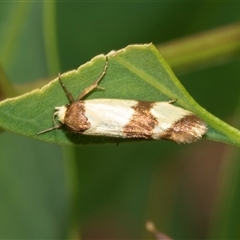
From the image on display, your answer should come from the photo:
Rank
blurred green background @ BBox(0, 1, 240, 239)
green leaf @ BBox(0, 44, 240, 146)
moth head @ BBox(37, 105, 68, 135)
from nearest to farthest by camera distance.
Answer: green leaf @ BBox(0, 44, 240, 146) < moth head @ BBox(37, 105, 68, 135) < blurred green background @ BBox(0, 1, 240, 239)

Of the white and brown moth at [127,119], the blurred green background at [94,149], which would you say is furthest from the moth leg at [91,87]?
the blurred green background at [94,149]

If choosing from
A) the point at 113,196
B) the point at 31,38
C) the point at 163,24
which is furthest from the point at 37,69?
the point at 113,196

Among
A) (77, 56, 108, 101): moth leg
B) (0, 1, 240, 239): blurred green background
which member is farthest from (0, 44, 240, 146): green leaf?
(0, 1, 240, 239): blurred green background

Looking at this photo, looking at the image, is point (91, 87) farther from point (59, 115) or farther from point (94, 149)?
point (94, 149)

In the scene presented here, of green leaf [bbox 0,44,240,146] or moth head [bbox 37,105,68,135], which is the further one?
moth head [bbox 37,105,68,135]

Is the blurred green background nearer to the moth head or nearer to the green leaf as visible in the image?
the moth head

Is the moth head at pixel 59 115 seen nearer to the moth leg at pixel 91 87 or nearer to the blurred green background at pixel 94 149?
the moth leg at pixel 91 87

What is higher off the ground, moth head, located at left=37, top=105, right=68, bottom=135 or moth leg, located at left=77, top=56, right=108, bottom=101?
moth leg, located at left=77, top=56, right=108, bottom=101

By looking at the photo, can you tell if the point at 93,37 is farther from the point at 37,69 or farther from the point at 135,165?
the point at 135,165
